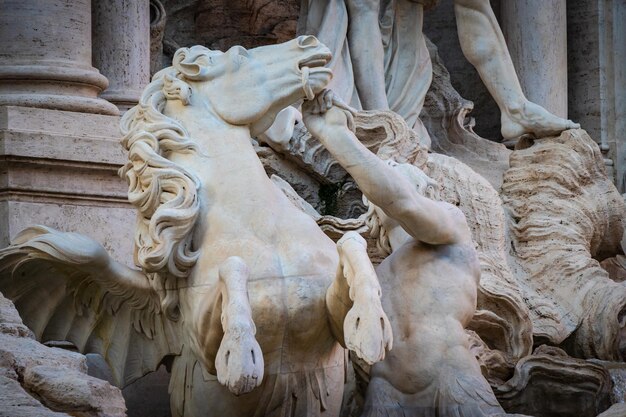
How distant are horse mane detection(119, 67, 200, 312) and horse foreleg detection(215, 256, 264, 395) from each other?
461mm

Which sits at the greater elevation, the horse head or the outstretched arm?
the horse head

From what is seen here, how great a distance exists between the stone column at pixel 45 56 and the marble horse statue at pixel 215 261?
1.90m

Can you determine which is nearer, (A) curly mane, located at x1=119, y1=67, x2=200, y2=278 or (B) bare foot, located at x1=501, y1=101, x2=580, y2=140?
(A) curly mane, located at x1=119, y1=67, x2=200, y2=278

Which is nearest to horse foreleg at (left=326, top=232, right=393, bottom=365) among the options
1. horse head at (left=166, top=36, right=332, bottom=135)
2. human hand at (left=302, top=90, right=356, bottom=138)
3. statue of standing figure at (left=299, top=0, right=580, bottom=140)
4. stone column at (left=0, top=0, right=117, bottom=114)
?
human hand at (left=302, top=90, right=356, bottom=138)

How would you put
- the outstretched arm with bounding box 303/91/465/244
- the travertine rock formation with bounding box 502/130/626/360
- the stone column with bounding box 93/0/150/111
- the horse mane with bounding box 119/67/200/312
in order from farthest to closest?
1. the stone column with bounding box 93/0/150/111
2. the travertine rock formation with bounding box 502/130/626/360
3. the outstretched arm with bounding box 303/91/465/244
4. the horse mane with bounding box 119/67/200/312

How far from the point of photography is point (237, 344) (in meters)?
6.26

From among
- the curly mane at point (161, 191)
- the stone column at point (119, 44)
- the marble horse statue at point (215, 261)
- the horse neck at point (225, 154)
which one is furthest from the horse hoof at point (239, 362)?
the stone column at point (119, 44)

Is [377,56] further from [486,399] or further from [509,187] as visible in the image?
[486,399]

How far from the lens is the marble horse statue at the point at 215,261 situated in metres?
6.84

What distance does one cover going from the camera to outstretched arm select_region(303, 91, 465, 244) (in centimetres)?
712

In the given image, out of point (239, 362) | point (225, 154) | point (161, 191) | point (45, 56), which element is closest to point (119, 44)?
point (45, 56)

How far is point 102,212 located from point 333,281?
2520 mm

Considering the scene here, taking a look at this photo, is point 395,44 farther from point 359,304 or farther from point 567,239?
point 359,304

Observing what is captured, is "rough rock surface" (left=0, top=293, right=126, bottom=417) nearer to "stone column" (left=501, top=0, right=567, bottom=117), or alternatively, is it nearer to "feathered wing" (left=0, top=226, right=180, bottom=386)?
"feathered wing" (left=0, top=226, right=180, bottom=386)
